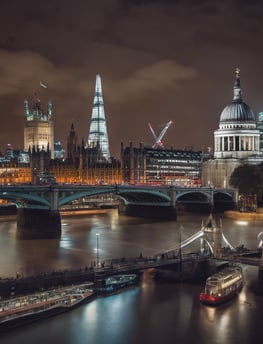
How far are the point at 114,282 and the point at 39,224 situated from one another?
79.3 ft

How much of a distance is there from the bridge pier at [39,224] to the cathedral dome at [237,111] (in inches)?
2229

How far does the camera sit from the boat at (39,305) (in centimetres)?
2489

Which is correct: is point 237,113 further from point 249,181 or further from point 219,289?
point 219,289

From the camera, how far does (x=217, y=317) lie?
2630 centimetres

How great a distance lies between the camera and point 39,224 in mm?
53188

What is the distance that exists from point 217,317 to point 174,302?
2.78 m

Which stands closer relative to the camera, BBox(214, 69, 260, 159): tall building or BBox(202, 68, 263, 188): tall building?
BBox(202, 68, 263, 188): tall building

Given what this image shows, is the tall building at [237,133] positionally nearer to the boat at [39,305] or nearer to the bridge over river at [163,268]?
the bridge over river at [163,268]

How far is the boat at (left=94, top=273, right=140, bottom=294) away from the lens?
29.7 metres

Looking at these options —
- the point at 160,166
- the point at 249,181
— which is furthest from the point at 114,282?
the point at 160,166

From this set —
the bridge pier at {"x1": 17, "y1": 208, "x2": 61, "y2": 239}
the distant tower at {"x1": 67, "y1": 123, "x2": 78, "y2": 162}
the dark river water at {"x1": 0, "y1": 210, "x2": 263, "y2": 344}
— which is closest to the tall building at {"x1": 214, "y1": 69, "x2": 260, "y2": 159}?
the distant tower at {"x1": 67, "y1": 123, "x2": 78, "y2": 162}

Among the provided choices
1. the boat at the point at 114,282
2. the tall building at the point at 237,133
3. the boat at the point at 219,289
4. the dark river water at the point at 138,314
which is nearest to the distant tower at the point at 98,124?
the tall building at the point at 237,133

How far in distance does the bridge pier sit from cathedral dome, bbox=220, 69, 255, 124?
186 ft

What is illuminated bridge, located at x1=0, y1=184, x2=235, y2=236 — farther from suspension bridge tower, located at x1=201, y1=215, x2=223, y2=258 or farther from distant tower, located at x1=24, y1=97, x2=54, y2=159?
distant tower, located at x1=24, y1=97, x2=54, y2=159
